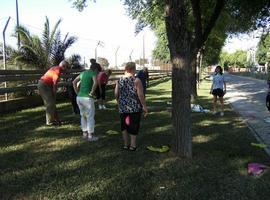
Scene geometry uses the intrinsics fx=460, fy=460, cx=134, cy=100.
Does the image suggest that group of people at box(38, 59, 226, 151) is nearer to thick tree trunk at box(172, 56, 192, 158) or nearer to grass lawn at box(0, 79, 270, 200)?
grass lawn at box(0, 79, 270, 200)

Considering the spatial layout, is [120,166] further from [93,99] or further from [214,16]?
[214,16]

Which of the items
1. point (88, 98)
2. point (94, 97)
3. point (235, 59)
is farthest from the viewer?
point (235, 59)

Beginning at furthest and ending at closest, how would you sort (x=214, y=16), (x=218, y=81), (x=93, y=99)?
(x=214, y=16), (x=218, y=81), (x=93, y=99)

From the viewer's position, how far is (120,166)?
714cm

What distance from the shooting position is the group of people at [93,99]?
8297 mm

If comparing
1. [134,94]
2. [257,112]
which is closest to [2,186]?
[134,94]

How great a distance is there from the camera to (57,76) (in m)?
11.0

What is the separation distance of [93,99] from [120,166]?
8.49 feet

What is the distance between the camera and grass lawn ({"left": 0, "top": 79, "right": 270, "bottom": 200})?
5.86 metres

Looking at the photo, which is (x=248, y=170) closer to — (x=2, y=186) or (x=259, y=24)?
(x=2, y=186)

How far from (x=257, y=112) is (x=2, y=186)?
1213cm

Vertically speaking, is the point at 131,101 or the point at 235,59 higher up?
the point at 131,101

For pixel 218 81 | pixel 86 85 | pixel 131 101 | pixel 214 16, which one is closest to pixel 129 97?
pixel 131 101

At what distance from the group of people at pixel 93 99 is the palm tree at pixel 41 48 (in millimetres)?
9340
